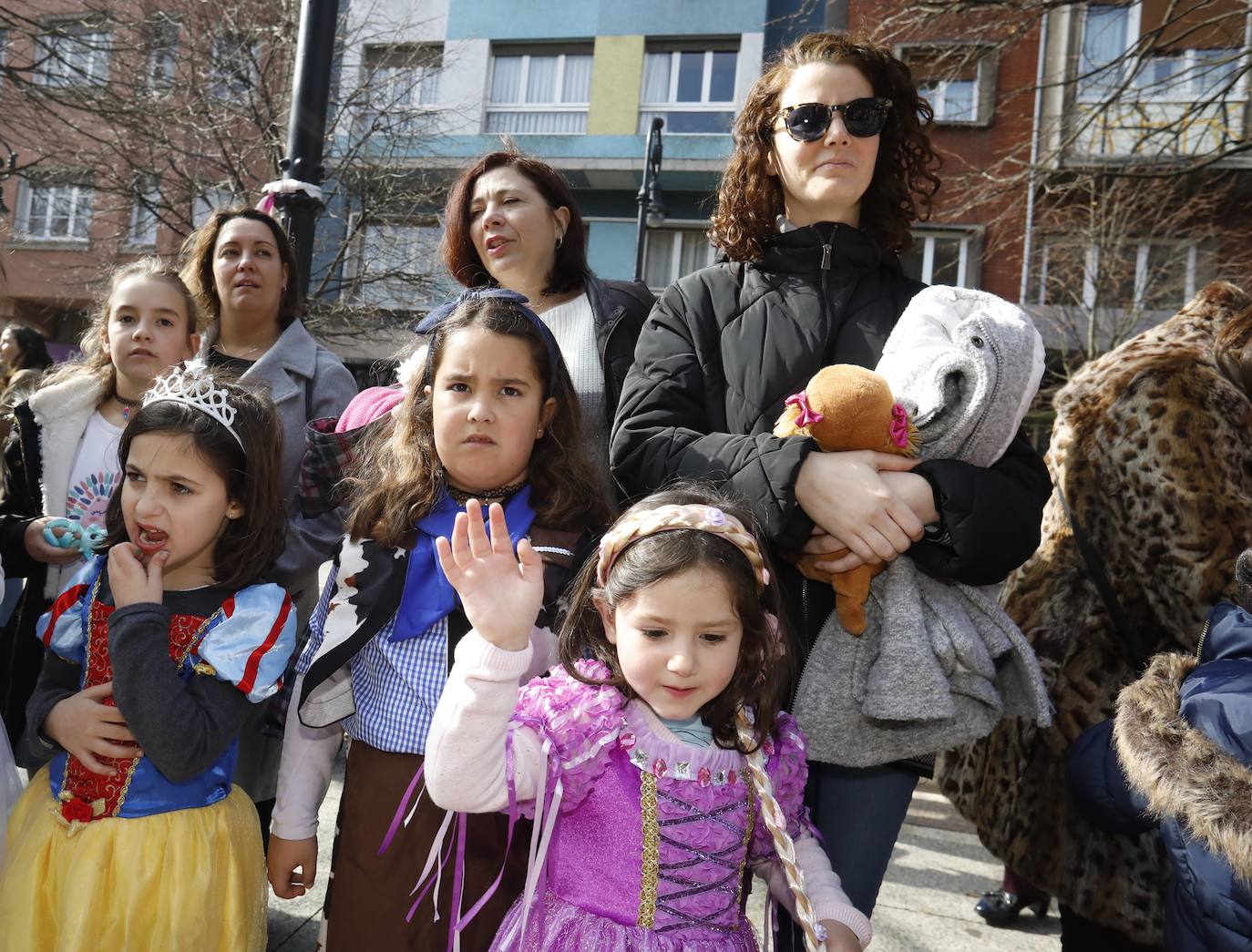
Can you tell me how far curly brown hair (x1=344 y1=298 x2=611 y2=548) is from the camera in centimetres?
213

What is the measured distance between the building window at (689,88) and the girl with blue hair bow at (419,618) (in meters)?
16.6

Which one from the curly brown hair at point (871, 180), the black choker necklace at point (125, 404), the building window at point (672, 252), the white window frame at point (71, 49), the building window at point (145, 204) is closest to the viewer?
the curly brown hair at point (871, 180)

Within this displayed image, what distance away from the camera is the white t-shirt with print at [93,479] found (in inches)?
113

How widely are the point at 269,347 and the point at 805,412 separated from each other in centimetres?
211

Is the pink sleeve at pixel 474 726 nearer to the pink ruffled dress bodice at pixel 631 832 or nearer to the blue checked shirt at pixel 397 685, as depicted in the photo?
the pink ruffled dress bodice at pixel 631 832

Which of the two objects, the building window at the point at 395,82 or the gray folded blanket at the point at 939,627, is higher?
the building window at the point at 395,82

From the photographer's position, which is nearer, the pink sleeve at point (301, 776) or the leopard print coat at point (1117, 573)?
the pink sleeve at point (301, 776)

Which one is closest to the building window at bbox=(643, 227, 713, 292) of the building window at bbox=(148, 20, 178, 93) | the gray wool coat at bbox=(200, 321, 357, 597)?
the building window at bbox=(148, 20, 178, 93)

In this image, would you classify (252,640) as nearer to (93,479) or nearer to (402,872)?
(402,872)

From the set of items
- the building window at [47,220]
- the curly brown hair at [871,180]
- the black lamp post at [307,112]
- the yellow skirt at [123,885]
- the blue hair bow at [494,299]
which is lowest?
the yellow skirt at [123,885]

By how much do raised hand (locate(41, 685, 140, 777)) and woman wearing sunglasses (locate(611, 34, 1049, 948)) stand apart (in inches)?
48.4

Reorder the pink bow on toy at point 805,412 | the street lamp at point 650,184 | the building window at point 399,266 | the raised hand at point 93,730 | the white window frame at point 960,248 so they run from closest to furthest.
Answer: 1. the pink bow on toy at point 805,412
2. the raised hand at point 93,730
3. the street lamp at point 650,184
4. the building window at point 399,266
5. the white window frame at point 960,248

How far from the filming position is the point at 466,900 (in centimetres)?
197

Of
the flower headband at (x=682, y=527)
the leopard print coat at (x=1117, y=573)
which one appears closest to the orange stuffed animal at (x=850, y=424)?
the flower headband at (x=682, y=527)
